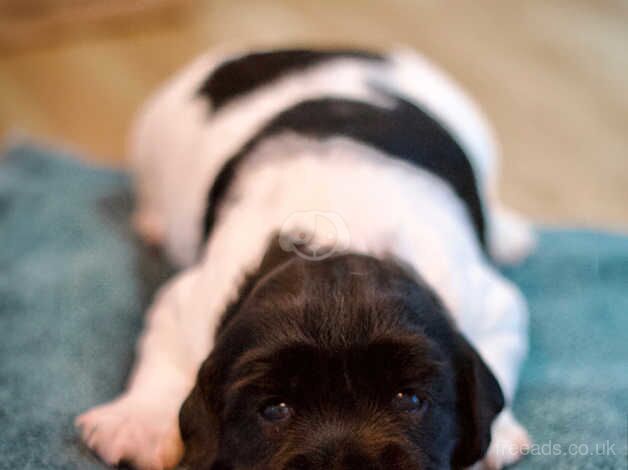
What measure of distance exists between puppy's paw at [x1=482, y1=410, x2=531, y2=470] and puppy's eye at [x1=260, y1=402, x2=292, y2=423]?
0.65 meters

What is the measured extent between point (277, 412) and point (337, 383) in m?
0.15

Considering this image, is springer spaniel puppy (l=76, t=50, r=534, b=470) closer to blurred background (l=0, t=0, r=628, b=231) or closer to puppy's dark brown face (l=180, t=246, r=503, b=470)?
puppy's dark brown face (l=180, t=246, r=503, b=470)

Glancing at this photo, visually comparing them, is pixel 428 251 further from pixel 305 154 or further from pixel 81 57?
pixel 81 57

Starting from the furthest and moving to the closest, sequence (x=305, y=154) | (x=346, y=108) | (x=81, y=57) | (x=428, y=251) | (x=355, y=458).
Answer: (x=81, y=57)
(x=346, y=108)
(x=305, y=154)
(x=428, y=251)
(x=355, y=458)

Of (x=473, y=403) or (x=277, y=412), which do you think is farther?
(x=473, y=403)

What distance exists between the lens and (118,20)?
6.61 m

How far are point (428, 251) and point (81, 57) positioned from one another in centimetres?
448

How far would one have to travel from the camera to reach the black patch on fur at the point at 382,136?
9.09 ft

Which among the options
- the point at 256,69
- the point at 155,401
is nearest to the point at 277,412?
the point at 155,401

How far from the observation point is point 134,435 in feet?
7.67

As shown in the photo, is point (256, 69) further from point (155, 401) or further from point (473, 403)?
point (473, 403)

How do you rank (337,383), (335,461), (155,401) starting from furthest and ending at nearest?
(155,401) → (337,383) → (335,461)

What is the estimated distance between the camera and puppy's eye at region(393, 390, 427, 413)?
1.97 meters

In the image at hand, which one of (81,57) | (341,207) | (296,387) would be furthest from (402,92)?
(81,57)
